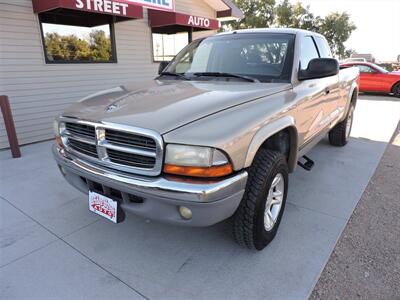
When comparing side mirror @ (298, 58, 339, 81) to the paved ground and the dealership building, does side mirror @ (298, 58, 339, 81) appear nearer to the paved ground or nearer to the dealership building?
the paved ground

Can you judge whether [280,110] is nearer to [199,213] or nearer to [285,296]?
[199,213]

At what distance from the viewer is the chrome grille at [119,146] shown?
181cm

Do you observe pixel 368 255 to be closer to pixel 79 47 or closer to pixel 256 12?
pixel 79 47

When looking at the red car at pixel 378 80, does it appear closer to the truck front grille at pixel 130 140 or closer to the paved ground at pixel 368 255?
the paved ground at pixel 368 255

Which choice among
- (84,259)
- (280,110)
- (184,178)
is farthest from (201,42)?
(84,259)

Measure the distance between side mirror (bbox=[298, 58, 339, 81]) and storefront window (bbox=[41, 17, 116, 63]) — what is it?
5.14 meters

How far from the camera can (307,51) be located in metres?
3.16

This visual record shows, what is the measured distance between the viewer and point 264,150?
2262 mm

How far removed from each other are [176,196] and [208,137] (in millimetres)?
399

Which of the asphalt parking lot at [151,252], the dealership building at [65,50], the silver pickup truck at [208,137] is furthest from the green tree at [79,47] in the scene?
the silver pickup truck at [208,137]

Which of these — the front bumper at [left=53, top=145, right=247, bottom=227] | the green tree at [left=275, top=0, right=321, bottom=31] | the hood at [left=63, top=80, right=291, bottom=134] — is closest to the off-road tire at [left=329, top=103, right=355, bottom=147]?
the hood at [left=63, top=80, right=291, bottom=134]

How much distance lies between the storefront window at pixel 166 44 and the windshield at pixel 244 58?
17.6ft

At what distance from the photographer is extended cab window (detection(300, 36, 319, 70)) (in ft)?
9.65

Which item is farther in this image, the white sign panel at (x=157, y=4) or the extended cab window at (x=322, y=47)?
the white sign panel at (x=157, y=4)
